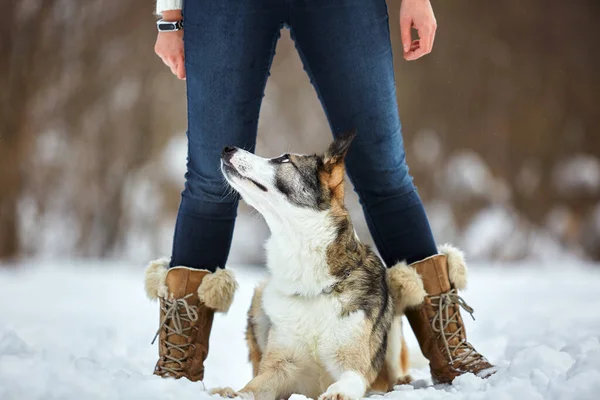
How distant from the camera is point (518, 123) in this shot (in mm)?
7164

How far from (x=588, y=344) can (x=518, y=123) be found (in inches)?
209

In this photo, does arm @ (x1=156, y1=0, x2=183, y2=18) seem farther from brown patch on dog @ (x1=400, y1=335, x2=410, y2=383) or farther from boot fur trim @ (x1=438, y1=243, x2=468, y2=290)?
brown patch on dog @ (x1=400, y1=335, x2=410, y2=383)

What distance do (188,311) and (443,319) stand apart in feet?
2.85

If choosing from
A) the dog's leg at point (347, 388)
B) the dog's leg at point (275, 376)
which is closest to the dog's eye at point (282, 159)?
the dog's leg at point (275, 376)

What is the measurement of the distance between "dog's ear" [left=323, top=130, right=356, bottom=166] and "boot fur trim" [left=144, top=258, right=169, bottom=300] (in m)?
0.69

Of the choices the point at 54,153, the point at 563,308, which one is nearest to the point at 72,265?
the point at 54,153

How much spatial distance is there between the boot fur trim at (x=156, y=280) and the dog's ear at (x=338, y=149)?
0.69 meters

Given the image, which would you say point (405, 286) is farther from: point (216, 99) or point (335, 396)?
point (216, 99)

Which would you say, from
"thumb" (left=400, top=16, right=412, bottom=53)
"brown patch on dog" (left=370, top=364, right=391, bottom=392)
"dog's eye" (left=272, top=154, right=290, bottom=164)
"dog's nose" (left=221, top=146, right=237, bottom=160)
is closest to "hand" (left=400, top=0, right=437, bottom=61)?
"thumb" (left=400, top=16, right=412, bottom=53)

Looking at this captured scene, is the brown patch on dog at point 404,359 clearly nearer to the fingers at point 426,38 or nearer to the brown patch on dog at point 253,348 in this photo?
the brown patch on dog at point 253,348

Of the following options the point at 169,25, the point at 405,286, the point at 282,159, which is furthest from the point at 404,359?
the point at 169,25

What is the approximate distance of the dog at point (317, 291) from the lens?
200cm

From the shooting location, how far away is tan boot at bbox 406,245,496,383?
2.17 metres

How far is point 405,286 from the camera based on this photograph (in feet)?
7.16
